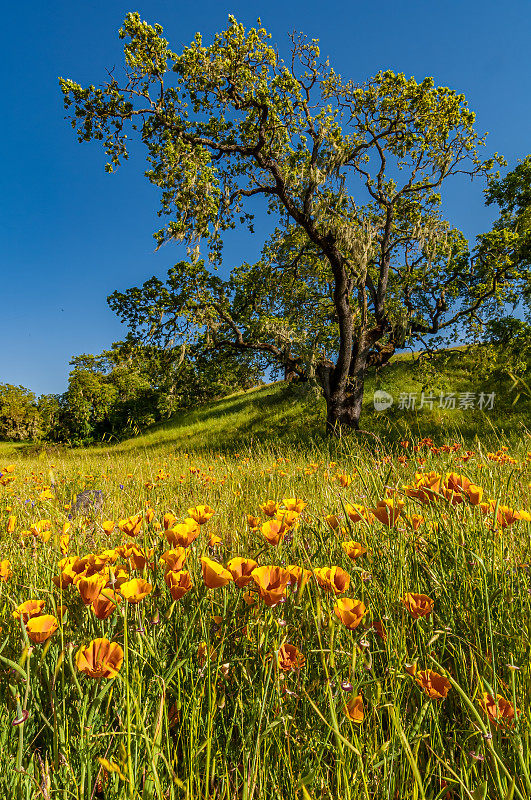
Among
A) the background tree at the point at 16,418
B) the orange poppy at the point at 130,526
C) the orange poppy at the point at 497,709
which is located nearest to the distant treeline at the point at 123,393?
the background tree at the point at 16,418

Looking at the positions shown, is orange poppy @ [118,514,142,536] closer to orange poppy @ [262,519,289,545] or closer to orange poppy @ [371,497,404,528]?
orange poppy @ [262,519,289,545]

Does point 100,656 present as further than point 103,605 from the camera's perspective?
No

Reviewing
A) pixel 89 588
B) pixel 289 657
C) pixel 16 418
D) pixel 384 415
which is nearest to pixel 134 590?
pixel 89 588

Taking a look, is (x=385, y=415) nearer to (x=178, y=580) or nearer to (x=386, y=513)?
(x=386, y=513)

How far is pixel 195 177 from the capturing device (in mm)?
7598

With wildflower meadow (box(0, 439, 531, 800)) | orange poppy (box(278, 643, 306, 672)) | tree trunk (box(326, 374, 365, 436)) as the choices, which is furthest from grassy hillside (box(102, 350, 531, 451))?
orange poppy (box(278, 643, 306, 672))

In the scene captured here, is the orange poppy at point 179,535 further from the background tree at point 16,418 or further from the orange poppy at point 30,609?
the background tree at point 16,418

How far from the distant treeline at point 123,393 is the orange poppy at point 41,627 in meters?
3.03

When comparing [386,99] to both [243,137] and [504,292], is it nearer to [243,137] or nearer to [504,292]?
[243,137]

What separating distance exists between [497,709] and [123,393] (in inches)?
1038

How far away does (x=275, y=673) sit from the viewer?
0.92 meters

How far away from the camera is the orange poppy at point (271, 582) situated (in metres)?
0.87

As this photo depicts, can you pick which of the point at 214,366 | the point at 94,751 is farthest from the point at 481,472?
the point at 214,366

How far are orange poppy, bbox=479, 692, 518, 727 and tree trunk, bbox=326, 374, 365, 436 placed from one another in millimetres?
9873
